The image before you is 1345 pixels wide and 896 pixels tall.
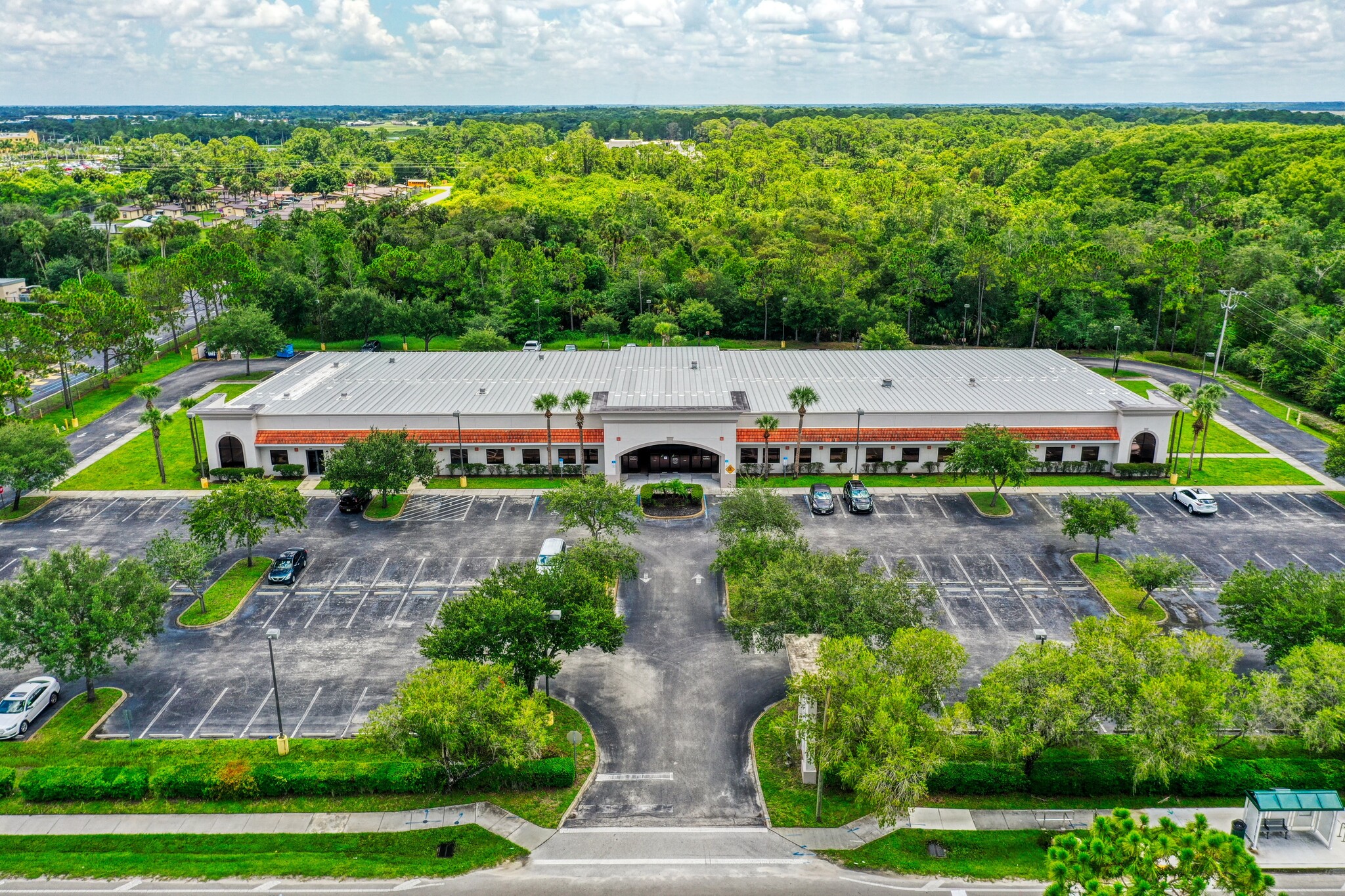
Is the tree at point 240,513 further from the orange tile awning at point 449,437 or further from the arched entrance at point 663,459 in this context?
the arched entrance at point 663,459

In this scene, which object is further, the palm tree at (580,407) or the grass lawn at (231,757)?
the palm tree at (580,407)

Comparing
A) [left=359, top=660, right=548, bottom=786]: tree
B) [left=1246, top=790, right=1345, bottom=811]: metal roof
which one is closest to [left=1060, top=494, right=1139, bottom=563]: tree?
[left=1246, top=790, right=1345, bottom=811]: metal roof

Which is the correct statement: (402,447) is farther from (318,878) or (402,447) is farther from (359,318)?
(359,318)

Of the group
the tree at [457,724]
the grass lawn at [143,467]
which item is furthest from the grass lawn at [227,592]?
the tree at [457,724]

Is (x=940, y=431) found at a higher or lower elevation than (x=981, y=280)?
lower

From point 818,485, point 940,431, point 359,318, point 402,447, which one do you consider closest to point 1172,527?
point 940,431

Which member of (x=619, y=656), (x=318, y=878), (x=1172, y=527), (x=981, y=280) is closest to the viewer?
(x=318, y=878)

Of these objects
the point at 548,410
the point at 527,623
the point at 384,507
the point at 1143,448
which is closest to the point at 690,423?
the point at 548,410
